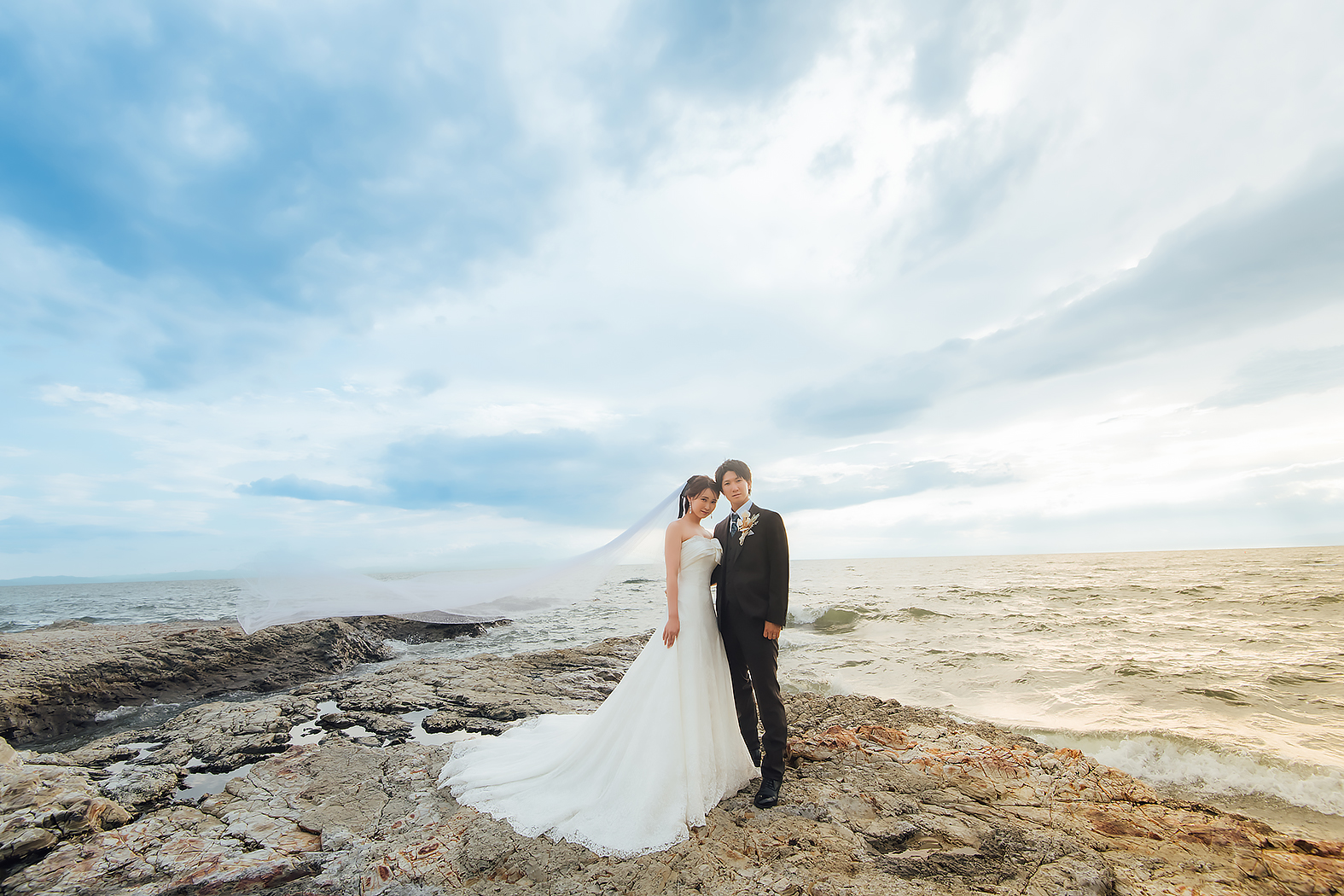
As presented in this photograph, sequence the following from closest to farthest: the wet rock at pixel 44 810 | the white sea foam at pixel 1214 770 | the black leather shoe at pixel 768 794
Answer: the wet rock at pixel 44 810, the black leather shoe at pixel 768 794, the white sea foam at pixel 1214 770

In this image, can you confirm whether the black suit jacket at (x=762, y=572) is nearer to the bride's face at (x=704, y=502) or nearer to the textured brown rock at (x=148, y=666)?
the bride's face at (x=704, y=502)

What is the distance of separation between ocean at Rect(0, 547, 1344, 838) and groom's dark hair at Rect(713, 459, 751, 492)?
5.02m

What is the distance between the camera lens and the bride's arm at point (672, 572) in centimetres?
411

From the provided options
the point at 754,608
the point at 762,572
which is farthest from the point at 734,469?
the point at 754,608

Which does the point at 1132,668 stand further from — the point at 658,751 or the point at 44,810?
the point at 44,810

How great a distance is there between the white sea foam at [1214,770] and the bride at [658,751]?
4.38m

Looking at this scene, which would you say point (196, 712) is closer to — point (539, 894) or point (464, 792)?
point (464, 792)

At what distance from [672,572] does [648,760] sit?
4.32 ft

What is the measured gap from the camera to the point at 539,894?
289cm

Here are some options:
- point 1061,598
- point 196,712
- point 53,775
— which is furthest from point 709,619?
point 1061,598

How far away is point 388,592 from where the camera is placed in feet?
26.8

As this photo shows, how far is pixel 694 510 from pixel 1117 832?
11.1 feet

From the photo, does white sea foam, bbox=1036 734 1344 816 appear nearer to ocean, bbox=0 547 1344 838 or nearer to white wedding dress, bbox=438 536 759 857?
ocean, bbox=0 547 1344 838

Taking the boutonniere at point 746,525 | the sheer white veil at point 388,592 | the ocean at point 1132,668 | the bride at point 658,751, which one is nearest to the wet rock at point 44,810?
the bride at point 658,751
